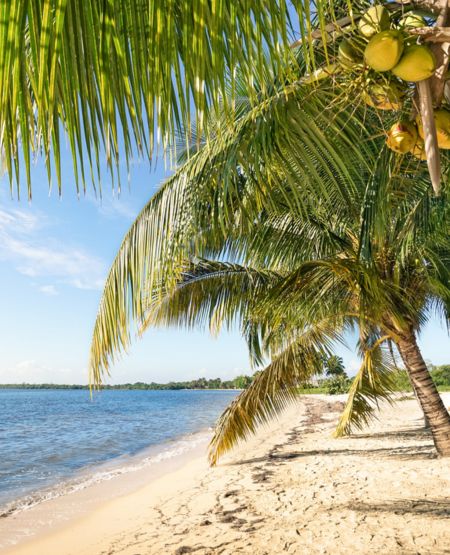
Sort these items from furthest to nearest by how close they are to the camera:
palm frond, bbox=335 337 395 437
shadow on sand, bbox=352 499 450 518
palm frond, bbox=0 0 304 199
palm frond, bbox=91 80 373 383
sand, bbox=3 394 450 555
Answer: palm frond, bbox=335 337 395 437, shadow on sand, bbox=352 499 450 518, sand, bbox=3 394 450 555, palm frond, bbox=91 80 373 383, palm frond, bbox=0 0 304 199

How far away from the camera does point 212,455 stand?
680 cm

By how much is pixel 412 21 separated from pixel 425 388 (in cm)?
540

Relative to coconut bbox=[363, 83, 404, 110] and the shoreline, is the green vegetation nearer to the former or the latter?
coconut bbox=[363, 83, 404, 110]

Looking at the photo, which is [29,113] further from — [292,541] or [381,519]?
[381,519]

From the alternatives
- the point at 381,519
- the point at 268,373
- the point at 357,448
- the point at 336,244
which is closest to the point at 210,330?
the point at 268,373

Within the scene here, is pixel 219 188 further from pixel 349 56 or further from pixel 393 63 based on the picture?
pixel 393 63

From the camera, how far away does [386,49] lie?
0.82 m

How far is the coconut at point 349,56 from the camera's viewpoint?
102 centimetres

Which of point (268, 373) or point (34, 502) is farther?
point (34, 502)

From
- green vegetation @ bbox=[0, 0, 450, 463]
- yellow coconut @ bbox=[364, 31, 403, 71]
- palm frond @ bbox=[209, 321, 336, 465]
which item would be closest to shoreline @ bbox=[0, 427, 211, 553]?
palm frond @ bbox=[209, 321, 336, 465]

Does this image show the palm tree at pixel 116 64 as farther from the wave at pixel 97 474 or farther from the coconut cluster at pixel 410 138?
the wave at pixel 97 474

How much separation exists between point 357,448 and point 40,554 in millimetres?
6326

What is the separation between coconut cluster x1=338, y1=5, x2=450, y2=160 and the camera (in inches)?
32.7

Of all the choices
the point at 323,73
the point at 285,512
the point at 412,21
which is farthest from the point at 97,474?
the point at 412,21
